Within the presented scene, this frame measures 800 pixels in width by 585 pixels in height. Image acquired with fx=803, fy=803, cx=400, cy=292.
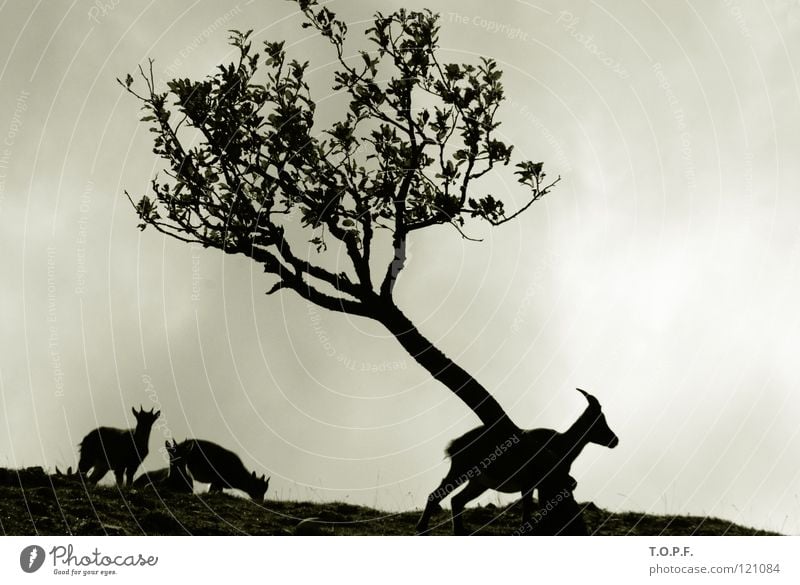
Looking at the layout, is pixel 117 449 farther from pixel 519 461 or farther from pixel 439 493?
pixel 519 461

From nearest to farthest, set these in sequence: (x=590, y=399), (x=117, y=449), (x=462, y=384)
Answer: (x=462, y=384) < (x=590, y=399) < (x=117, y=449)

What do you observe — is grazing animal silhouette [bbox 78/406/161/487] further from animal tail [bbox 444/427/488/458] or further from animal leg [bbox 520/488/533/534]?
animal leg [bbox 520/488/533/534]

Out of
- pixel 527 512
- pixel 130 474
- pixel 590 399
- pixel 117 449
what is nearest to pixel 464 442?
pixel 527 512

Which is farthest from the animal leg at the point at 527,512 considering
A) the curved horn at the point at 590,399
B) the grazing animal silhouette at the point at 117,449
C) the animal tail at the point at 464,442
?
the grazing animal silhouette at the point at 117,449

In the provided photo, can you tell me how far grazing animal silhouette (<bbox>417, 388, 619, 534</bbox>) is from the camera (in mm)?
16766

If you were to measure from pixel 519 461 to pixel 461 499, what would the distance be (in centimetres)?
148

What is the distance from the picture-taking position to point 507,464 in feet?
55.3

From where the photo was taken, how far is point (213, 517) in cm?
1844

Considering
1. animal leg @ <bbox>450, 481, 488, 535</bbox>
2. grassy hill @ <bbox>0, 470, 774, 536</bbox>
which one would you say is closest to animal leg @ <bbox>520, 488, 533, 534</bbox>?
animal leg @ <bbox>450, 481, 488, 535</bbox>

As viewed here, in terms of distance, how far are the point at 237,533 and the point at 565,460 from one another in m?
7.09

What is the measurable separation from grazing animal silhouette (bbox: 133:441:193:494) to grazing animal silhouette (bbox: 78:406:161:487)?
1.25ft

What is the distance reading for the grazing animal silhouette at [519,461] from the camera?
16.8 m

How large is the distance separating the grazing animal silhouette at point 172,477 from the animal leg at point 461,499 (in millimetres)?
7774
